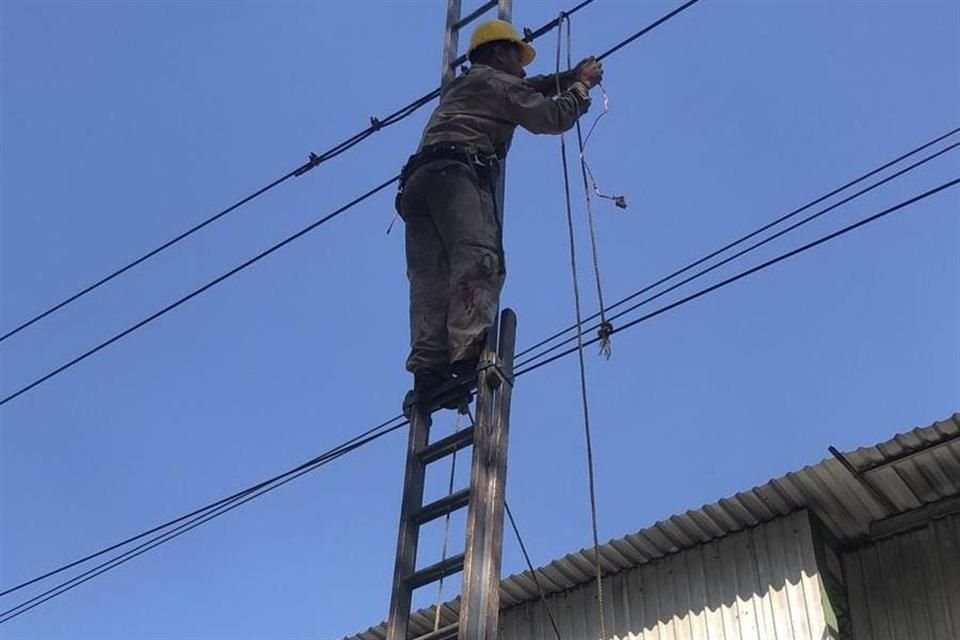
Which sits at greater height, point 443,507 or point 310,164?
point 310,164

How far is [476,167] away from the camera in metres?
7.45

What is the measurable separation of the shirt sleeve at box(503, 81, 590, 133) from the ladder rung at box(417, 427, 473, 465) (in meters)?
1.79

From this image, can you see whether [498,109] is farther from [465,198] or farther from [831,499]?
[831,499]

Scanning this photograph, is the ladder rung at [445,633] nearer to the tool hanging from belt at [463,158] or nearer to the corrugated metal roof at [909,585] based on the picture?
the tool hanging from belt at [463,158]

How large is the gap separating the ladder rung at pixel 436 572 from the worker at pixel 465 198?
3.14 feet

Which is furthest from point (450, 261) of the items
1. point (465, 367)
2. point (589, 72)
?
point (589, 72)

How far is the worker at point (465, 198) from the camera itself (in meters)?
6.94

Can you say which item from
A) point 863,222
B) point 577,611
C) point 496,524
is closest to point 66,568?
point 577,611

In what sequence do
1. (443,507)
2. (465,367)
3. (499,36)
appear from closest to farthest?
(443,507) < (465,367) < (499,36)

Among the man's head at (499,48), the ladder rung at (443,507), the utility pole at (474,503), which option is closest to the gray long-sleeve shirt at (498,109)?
the man's head at (499,48)

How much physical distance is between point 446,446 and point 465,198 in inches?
52.6

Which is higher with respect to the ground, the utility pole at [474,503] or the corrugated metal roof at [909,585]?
the corrugated metal roof at [909,585]

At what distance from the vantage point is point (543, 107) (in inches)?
293

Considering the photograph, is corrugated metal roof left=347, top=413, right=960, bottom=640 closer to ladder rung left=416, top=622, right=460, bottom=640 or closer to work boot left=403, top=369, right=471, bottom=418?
work boot left=403, top=369, right=471, bottom=418
